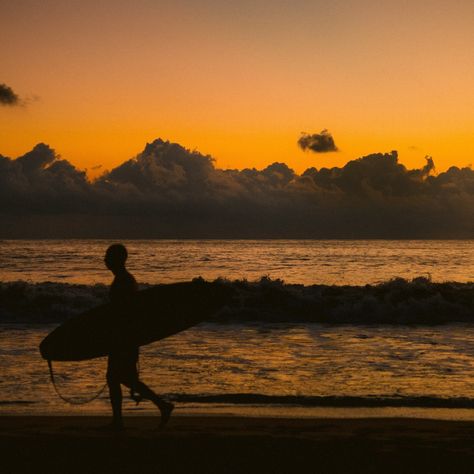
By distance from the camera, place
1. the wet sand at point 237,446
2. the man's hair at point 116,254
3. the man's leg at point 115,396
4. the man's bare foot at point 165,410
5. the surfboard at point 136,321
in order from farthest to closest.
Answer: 1. the man's bare foot at point 165,410
2. the surfboard at point 136,321
3. the man's leg at point 115,396
4. the man's hair at point 116,254
5. the wet sand at point 237,446


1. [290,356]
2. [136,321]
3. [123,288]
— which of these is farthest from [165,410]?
[290,356]

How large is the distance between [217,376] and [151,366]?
62.1 inches

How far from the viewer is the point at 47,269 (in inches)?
2283

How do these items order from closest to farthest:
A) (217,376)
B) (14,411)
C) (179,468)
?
(179,468) → (14,411) → (217,376)

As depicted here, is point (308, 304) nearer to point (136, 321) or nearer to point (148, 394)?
point (136, 321)

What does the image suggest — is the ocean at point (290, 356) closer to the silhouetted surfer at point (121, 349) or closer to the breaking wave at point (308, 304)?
the breaking wave at point (308, 304)

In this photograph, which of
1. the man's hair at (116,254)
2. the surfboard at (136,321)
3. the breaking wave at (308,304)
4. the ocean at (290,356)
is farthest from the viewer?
the breaking wave at (308,304)

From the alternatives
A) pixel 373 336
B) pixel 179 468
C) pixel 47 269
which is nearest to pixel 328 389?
pixel 179 468

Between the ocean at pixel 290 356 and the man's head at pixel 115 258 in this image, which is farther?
the ocean at pixel 290 356

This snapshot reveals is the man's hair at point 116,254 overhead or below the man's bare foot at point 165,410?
overhead

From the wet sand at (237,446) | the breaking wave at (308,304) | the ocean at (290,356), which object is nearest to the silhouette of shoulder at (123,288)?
the wet sand at (237,446)

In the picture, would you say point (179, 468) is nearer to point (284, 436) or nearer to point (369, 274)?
point (284, 436)

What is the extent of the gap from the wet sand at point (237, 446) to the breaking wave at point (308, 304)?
51.7 feet

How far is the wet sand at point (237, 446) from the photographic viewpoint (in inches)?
268
